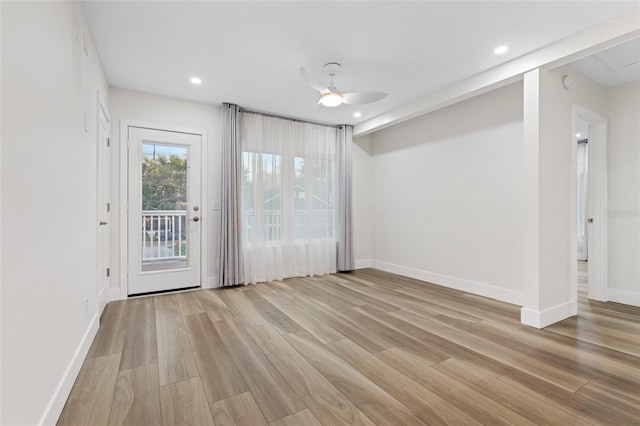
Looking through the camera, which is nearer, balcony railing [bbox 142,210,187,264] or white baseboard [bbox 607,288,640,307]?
white baseboard [bbox 607,288,640,307]

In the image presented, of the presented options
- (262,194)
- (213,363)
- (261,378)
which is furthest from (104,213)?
(261,378)

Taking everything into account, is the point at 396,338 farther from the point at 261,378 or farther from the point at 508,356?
the point at 261,378

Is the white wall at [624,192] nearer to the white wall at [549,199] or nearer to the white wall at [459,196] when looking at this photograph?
the white wall at [549,199]

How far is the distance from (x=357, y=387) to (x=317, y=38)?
2844 millimetres

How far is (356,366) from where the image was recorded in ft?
6.95

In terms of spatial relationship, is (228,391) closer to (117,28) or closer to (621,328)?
(117,28)

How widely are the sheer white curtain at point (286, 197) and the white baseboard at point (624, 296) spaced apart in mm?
3761

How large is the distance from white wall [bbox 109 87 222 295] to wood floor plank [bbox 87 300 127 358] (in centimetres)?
51

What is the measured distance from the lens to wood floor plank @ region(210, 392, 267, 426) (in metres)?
1.55

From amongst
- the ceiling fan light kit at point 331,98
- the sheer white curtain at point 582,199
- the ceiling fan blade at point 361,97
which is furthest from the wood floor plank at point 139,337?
the sheer white curtain at point 582,199

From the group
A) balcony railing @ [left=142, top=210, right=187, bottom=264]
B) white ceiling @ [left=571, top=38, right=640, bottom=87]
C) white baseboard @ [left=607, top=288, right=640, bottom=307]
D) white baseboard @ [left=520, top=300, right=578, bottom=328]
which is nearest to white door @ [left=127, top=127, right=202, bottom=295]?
balcony railing @ [left=142, top=210, right=187, bottom=264]

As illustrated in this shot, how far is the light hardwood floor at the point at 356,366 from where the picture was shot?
5.33ft

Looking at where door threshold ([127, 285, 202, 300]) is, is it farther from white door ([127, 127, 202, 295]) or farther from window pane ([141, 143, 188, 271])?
window pane ([141, 143, 188, 271])

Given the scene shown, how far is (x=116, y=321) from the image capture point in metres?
2.97
